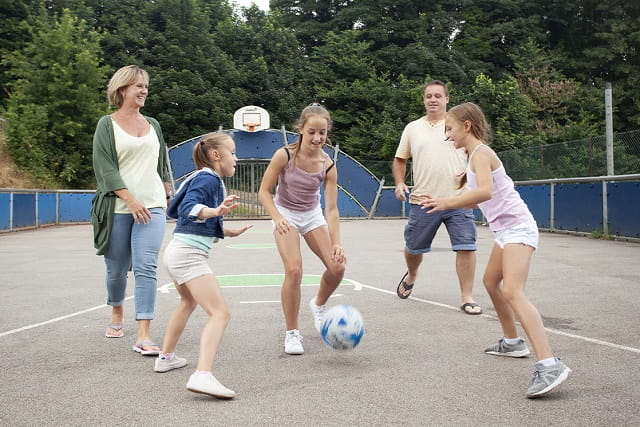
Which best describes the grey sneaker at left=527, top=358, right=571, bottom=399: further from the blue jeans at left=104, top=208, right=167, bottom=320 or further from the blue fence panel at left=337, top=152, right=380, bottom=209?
the blue fence panel at left=337, top=152, right=380, bottom=209

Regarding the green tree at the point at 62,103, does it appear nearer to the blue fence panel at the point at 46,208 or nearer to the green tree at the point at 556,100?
the blue fence panel at the point at 46,208

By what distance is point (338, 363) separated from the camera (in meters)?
4.90

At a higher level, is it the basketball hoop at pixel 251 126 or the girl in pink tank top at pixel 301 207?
the basketball hoop at pixel 251 126

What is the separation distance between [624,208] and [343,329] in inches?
490

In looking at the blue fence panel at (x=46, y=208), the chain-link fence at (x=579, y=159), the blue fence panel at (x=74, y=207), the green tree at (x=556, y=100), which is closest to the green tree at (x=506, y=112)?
the green tree at (x=556, y=100)

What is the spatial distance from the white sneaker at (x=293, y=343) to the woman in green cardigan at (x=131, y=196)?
37.6 inches

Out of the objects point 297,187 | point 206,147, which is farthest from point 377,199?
point 206,147

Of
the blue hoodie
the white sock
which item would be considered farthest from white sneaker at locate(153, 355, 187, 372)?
the white sock

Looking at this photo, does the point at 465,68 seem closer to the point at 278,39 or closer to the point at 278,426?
the point at 278,39

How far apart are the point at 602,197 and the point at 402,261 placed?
692 centimetres

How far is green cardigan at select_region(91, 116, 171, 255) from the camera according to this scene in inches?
207

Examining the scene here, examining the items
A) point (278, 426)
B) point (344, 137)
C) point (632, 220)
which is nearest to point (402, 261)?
point (632, 220)

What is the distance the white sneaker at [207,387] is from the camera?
12.9ft

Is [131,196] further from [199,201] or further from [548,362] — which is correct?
[548,362]
